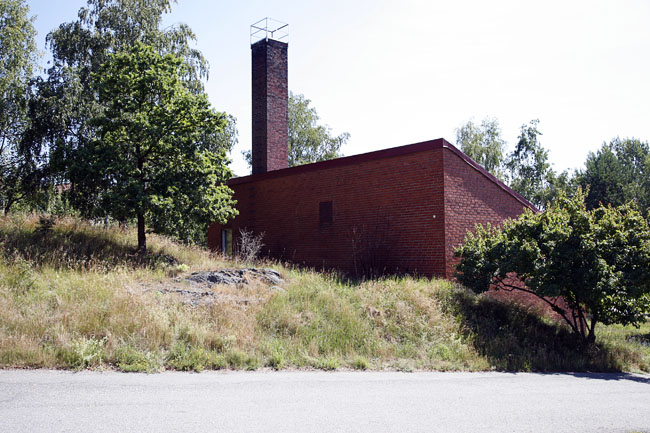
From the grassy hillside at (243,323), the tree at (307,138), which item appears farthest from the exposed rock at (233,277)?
the tree at (307,138)

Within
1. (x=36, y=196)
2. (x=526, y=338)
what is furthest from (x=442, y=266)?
(x=36, y=196)

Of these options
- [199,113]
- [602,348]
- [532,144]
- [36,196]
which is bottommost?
[602,348]

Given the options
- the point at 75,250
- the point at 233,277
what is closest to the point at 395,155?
the point at 233,277

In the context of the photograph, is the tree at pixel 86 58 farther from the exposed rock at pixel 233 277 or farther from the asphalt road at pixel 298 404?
the asphalt road at pixel 298 404

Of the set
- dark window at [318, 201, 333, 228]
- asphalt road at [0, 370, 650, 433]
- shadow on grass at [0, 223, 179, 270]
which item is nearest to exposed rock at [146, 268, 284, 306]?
shadow on grass at [0, 223, 179, 270]

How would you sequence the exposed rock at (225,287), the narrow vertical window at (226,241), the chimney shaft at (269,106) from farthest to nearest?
1. the narrow vertical window at (226,241)
2. the chimney shaft at (269,106)
3. the exposed rock at (225,287)

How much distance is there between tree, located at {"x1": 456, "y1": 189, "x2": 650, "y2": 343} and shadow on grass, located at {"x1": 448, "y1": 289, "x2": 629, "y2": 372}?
1.91ft

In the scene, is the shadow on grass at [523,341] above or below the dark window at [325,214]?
below

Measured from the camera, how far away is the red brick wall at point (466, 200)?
14891mm

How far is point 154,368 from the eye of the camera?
25.2ft

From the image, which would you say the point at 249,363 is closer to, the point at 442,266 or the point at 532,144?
the point at 442,266

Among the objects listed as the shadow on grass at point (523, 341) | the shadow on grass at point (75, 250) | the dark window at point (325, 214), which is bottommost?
the shadow on grass at point (523, 341)

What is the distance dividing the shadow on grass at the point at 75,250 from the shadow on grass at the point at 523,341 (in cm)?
848

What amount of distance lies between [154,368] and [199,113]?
9.08 meters
